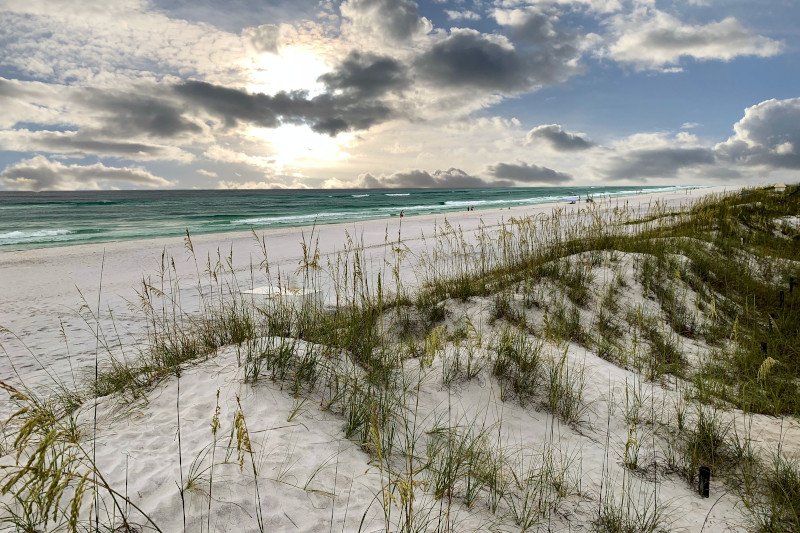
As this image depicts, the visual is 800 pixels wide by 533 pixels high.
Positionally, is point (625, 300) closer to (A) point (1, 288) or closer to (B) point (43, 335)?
(B) point (43, 335)

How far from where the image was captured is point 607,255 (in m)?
7.98

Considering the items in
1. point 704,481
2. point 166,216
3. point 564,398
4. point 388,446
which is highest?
point 166,216

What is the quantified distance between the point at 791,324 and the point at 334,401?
21.5 ft

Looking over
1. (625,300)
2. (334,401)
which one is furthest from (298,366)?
(625,300)

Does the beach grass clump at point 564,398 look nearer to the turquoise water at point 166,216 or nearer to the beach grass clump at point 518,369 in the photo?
the beach grass clump at point 518,369

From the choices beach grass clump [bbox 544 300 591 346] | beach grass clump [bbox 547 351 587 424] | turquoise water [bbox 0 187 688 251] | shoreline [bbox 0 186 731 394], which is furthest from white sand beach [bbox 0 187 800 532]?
turquoise water [bbox 0 187 688 251]

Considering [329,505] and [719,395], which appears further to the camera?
[719,395]

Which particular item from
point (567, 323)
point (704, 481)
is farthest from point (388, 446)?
point (567, 323)

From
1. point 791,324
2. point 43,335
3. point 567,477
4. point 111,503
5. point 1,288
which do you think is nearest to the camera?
point 111,503

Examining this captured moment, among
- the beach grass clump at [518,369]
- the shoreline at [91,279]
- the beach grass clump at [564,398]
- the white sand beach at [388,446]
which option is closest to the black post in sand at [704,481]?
the white sand beach at [388,446]

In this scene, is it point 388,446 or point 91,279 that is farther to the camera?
point 91,279

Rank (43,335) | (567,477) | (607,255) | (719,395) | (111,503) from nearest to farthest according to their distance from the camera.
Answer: (111,503), (567,477), (719,395), (43,335), (607,255)

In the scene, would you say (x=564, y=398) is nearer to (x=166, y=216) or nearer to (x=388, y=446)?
(x=388, y=446)

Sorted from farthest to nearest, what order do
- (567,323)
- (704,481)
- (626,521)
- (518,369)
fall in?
(567,323) → (518,369) → (704,481) → (626,521)
